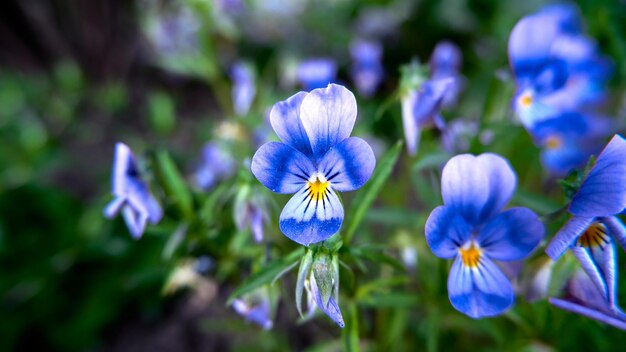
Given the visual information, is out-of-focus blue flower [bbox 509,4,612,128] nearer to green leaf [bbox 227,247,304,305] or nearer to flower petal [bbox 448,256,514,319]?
flower petal [bbox 448,256,514,319]

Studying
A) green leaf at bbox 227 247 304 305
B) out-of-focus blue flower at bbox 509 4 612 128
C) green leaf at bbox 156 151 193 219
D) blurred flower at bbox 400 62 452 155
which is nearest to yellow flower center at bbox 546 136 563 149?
out-of-focus blue flower at bbox 509 4 612 128

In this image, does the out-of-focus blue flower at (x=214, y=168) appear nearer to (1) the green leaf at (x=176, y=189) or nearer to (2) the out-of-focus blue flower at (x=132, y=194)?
(1) the green leaf at (x=176, y=189)

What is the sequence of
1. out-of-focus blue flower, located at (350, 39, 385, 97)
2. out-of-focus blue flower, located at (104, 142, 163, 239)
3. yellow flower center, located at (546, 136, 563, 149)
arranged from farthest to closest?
out-of-focus blue flower, located at (350, 39, 385, 97)
yellow flower center, located at (546, 136, 563, 149)
out-of-focus blue flower, located at (104, 142, 163, 239)

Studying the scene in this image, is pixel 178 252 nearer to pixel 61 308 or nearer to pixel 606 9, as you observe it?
pixel 61 308

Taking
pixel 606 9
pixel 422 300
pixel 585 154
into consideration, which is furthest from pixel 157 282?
pixel 606 9

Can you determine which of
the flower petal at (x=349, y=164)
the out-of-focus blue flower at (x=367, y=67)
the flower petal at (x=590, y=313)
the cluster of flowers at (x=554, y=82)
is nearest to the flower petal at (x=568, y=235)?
the flower petal at (x=590, y=313)

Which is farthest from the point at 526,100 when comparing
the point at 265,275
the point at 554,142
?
the point at 265,275
